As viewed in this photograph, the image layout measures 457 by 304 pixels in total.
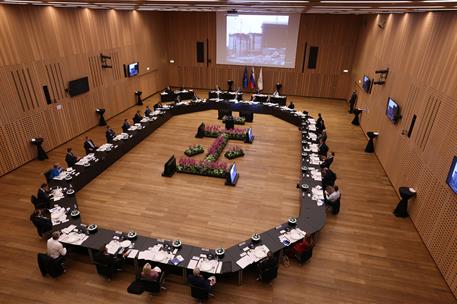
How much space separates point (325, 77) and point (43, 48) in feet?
56.4

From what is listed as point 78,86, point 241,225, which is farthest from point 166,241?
point 78,86

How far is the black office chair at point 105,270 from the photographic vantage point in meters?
6.42

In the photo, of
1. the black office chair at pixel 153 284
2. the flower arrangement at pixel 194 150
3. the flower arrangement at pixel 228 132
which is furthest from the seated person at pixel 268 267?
the flower arrangement at pixel 228 132

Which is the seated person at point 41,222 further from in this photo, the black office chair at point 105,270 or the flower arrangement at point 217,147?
the flower arrangement at point 217,147

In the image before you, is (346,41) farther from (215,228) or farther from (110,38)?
(215,228)

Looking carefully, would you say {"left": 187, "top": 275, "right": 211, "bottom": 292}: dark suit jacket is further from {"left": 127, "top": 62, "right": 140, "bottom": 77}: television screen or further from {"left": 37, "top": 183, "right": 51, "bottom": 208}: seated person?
{"left": 127, "top": 62, "right": 140, "bottom": 77}: television screen

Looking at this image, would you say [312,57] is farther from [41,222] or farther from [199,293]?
[41,222]

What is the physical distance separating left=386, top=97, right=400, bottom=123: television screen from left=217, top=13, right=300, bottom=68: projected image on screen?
10673 mm

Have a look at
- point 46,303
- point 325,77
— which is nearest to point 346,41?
point 325,77

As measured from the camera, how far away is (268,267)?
20.8 feet

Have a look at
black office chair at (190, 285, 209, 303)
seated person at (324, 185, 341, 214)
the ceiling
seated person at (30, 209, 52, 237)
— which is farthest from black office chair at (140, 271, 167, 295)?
the ceiling

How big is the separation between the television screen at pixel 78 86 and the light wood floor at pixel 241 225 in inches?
94.5

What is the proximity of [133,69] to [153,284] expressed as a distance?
592 inches

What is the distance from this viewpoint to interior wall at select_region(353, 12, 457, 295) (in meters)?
7.22
